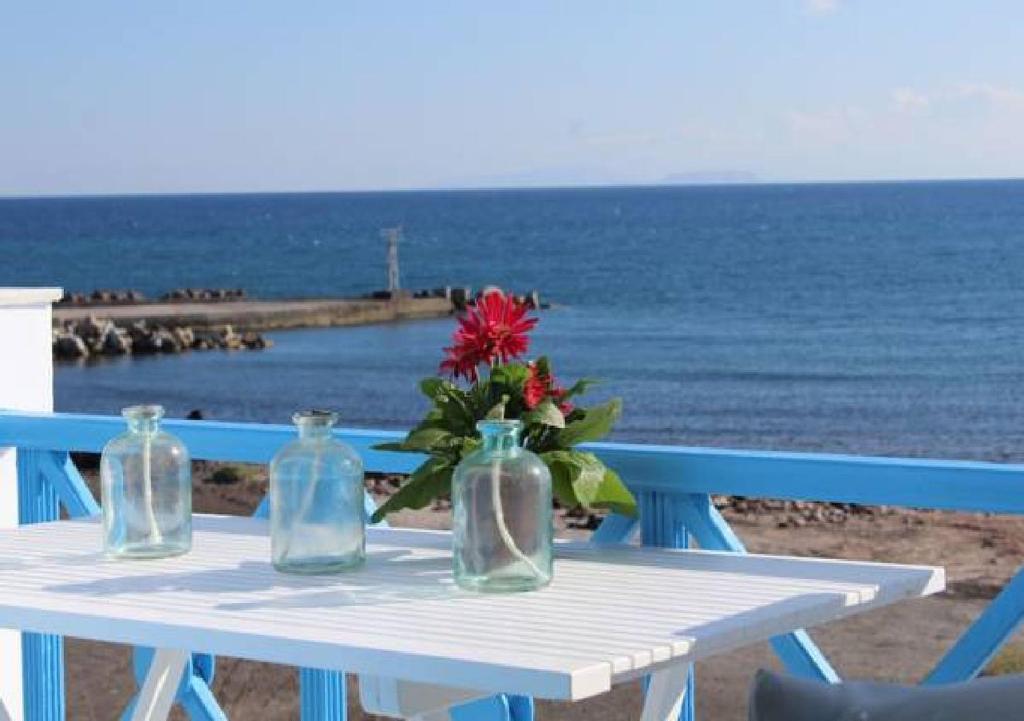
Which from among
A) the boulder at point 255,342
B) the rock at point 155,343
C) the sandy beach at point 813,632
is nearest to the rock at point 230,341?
the boulder at point 255,342

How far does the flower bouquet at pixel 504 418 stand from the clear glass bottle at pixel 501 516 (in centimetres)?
18

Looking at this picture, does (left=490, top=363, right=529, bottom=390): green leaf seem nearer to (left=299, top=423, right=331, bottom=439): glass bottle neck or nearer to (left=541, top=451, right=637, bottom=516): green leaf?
(left=541, top=451, right=637, bottom=516): green leaf

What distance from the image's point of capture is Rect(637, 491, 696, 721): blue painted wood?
2723mm

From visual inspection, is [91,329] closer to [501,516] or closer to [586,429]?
[586,429]

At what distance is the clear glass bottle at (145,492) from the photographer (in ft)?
8.62

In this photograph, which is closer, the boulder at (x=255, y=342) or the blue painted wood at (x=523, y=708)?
the blue painted wood at (x=523, y=708)

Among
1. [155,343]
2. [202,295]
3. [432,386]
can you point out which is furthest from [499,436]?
[202,295]

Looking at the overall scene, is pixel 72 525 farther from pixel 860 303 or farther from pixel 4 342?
pixel 860 303

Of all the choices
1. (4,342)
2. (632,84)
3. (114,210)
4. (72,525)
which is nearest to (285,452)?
(72,525)

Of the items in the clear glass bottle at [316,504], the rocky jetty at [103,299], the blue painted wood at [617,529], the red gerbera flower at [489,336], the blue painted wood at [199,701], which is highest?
the red gerbera flower at [489,336]

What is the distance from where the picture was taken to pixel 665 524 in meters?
2.73

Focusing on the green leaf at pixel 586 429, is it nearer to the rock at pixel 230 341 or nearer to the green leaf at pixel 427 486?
the green leaf at pixel 427 486

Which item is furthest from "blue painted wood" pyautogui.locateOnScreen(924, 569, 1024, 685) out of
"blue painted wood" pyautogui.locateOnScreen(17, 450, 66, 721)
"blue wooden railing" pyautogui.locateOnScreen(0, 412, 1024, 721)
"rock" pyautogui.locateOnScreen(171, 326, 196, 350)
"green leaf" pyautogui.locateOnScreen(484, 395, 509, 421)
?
"rock" pyautogui.locateOnScreen(171, 326, 196, 350)

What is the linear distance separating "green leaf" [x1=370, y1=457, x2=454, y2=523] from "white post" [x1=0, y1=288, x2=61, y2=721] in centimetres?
116
